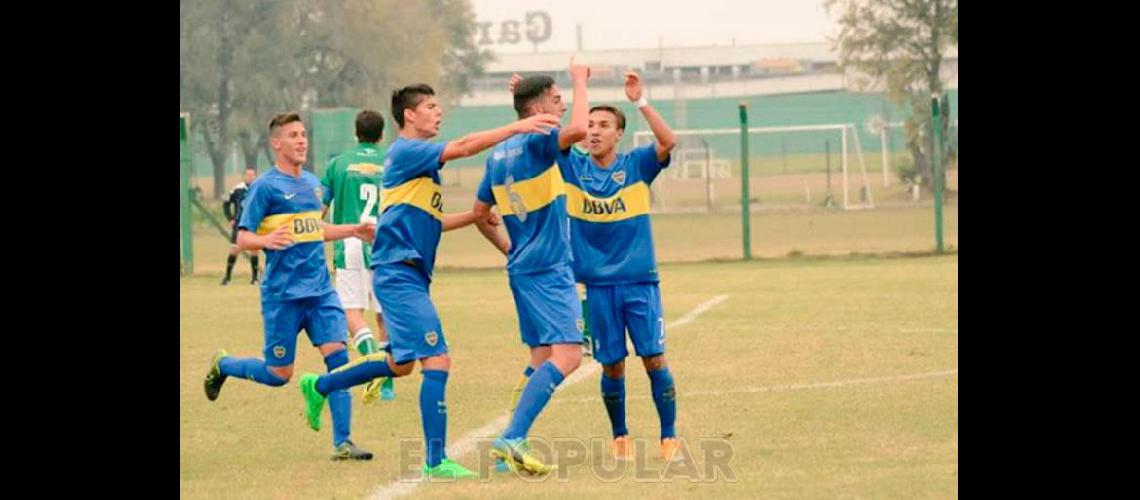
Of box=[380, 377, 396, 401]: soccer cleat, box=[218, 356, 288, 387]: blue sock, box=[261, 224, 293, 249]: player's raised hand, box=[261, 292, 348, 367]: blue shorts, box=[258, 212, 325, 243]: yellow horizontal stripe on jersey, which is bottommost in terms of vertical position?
box=[380, 377, 396, 401]: soccer cleat

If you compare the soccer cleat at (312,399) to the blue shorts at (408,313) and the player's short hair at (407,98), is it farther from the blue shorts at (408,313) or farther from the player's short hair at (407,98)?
the player's short hair at (407,98)

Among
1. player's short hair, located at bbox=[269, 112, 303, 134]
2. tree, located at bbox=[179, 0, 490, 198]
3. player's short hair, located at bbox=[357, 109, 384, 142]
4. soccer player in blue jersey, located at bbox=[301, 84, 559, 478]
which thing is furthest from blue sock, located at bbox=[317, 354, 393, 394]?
tree, located at bbox=[179, 0, 490, 198]

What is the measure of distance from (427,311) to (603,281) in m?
1.09

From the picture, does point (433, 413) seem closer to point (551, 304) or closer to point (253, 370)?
point (551, 304)

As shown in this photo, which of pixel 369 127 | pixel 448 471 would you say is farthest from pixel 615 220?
pixel 369 127

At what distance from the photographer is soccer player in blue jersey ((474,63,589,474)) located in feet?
32.9

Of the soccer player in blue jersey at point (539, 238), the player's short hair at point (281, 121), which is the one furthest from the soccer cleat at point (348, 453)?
the player's short hair at point (281, 121)

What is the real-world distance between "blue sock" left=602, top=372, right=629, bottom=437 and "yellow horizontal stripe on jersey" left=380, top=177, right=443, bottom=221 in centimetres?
143

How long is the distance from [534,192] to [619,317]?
2.87 ft

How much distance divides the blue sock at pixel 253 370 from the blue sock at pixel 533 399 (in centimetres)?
188

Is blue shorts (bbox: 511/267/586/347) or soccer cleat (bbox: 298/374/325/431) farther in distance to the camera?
soccer cleat (bbox: 298/374/325/431)

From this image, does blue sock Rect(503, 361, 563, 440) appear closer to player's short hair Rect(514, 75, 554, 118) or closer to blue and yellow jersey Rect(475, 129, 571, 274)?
blue and yellow jersey Rect(475, 129, 571, 274)

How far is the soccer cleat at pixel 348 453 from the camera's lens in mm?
10703

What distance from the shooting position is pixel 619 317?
1052cm
